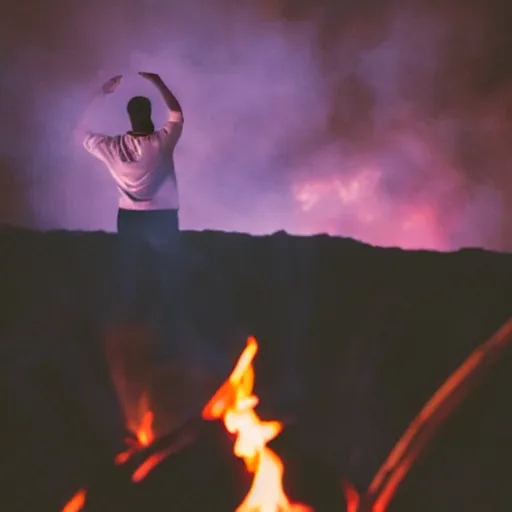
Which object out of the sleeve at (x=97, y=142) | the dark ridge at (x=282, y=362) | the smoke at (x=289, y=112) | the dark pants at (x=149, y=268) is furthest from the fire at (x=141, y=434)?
the sleeve at (x=97, y=142)

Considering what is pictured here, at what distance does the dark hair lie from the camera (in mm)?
1582

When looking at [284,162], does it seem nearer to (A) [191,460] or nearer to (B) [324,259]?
(B) [324,259]

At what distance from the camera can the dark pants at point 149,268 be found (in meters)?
1.55

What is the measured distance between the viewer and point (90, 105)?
1587 millimetres

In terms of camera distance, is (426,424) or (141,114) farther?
(141,114)

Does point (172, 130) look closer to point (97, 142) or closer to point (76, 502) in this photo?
point (97, 142)

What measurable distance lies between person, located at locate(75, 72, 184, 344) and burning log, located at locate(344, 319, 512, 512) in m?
0.59

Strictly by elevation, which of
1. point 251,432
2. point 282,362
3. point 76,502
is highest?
point 282,362

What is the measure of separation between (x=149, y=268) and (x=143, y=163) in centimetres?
24

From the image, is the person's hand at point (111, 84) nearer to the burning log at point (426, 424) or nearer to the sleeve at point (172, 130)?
the sleeve at point (172, 130)

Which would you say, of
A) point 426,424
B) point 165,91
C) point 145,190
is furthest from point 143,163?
point 426,424

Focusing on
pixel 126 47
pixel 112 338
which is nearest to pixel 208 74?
pixel 126 47

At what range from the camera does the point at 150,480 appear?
1402mm

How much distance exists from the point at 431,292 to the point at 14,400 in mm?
942
